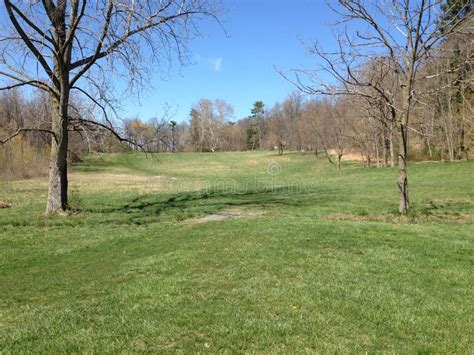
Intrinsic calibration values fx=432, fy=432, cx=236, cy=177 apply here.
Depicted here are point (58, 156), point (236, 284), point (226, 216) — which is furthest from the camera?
point (226, 216)

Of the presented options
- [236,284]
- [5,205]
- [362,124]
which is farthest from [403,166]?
[362,124]

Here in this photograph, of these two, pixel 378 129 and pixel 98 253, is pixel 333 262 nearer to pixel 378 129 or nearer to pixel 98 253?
pixel 98 253

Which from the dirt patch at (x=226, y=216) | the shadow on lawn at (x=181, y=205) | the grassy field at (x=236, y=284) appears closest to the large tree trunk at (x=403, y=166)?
the grassy field at (x=236, y=284)

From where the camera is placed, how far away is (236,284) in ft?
20.6

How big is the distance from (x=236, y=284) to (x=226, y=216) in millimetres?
8650

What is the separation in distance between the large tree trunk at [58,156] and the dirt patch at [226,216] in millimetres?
4513

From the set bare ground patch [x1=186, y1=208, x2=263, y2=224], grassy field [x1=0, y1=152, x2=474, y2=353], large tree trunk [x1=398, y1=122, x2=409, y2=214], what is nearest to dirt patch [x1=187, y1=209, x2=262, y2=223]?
bare ground patch [x1=186, y1=208, x2=263, y2=224]

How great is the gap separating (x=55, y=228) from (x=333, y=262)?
333 inches

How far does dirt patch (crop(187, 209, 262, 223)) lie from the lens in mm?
14006

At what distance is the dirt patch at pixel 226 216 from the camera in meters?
14.0

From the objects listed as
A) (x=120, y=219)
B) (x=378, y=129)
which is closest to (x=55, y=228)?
(x=120, y=219)

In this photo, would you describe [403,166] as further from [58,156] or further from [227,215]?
[58,156]

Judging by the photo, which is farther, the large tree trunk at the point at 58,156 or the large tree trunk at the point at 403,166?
the large tree trunk at the point at 58,156

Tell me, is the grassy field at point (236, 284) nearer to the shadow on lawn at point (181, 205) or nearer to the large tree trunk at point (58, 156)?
the large tree trunk at point (58, 156)
